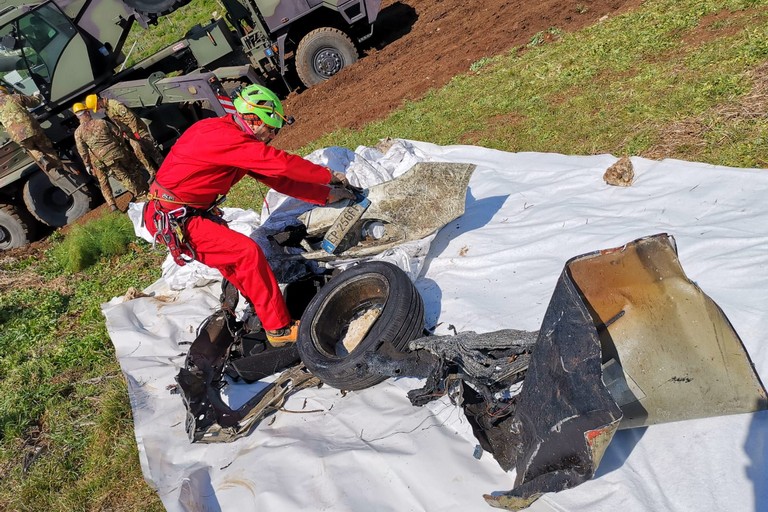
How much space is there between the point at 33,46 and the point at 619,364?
35.5 feet

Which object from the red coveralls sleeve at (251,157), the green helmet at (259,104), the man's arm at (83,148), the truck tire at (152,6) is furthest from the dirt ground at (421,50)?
the red coveralls sleeve at (251,157)

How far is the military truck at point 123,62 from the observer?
9.46 meters

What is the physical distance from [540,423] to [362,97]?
7.77m

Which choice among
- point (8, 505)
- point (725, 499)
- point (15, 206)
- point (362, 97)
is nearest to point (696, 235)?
point (725, 499)

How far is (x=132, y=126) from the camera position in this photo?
9250 millimetres

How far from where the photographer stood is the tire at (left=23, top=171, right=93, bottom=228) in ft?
32.9

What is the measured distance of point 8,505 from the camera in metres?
4.16

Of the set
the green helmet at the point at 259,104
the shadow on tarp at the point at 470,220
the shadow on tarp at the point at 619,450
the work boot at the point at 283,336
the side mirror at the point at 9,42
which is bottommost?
the shadow on tarp at the point at 619,450

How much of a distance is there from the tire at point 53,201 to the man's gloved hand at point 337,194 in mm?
7694

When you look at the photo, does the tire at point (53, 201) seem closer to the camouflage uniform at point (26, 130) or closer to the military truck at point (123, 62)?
the military truck at point (123, 62)

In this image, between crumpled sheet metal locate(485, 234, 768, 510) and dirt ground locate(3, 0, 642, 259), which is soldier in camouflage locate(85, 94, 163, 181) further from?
crumpled sheet metal locate(485, 234, 768, 510)

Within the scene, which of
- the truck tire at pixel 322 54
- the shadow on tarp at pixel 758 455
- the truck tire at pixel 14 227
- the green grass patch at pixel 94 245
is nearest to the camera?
the shadow on tarp at pixel 758 455

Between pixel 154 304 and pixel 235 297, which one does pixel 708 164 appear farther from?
pixel 154 304

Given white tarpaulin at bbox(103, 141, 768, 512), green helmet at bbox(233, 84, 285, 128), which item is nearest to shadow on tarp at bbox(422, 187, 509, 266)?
white tarpaulin at bbox(103, 141, 768, 512)
